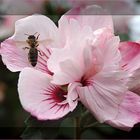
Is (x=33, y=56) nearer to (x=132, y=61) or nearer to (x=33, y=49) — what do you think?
(x=33, y=49)

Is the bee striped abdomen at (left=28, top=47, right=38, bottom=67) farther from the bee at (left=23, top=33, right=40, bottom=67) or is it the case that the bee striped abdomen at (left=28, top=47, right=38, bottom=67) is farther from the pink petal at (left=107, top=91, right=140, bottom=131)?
the pink petal at (left=107, top=91, right=140, bottom=131)

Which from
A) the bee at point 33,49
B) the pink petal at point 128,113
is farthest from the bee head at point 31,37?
the pink petal at point 128,113

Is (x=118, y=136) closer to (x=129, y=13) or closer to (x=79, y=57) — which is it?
(x=129, y=13)

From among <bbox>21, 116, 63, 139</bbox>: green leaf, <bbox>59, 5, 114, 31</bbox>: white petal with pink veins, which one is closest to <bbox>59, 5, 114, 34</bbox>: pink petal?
<bbox>59, 5, 114, 31</bbox>: white petal with pink veins

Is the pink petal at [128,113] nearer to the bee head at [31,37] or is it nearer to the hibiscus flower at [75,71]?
the hibiscus flower at [75,71]

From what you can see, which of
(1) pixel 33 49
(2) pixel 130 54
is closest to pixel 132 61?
(2) pixel 130 54

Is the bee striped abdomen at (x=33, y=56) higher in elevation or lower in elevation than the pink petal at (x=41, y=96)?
higher
